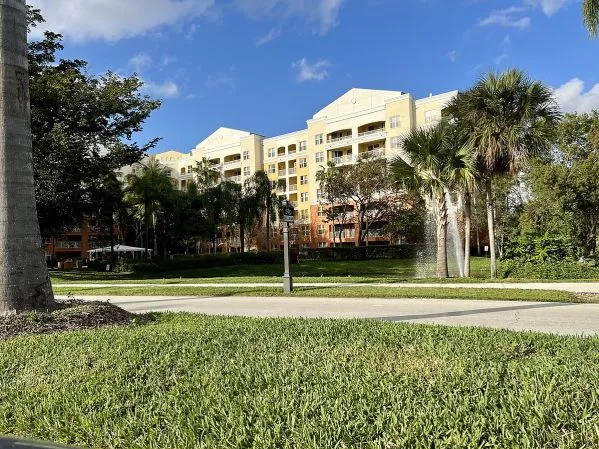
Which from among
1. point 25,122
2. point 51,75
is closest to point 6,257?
point 25,122

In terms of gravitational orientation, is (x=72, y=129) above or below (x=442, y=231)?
above

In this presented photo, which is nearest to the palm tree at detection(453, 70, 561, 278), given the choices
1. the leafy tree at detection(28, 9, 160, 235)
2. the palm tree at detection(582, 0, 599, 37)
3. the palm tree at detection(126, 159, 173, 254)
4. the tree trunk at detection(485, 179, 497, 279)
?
the tree trunk at detection(485, 179, 497, 279)

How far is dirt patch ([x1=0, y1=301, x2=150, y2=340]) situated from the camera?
7.79 metres

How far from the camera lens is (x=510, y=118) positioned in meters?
19.9

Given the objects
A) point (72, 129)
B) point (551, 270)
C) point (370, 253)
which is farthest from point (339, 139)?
point (551, 270)

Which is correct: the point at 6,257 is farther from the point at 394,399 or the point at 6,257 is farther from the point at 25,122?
the point at 394,399

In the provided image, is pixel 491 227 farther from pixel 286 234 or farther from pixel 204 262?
pixel 204 262

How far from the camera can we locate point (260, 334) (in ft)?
21.5

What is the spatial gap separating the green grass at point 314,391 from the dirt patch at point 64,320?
80.3 inches

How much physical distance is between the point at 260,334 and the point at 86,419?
9.44ft

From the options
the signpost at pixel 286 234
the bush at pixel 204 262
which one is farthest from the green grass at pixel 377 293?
the bush at pixel 204 262

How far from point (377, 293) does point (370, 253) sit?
121 feet

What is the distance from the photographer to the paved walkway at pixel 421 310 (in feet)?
29.3

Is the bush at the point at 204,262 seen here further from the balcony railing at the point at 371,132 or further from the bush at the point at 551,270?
the bush at the point at 551,270
